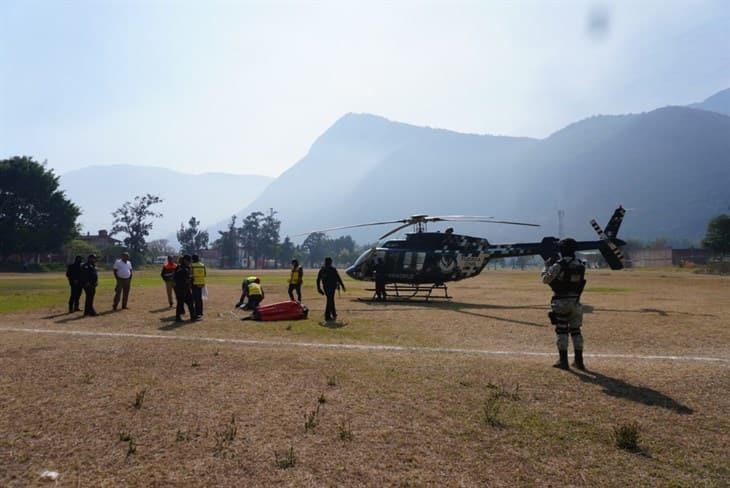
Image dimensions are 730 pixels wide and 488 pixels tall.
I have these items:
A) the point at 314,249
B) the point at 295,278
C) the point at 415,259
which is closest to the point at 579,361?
the point at 295,278

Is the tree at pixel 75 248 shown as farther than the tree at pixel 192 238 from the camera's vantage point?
No

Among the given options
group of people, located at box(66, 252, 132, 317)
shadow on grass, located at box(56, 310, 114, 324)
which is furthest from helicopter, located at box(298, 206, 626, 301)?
shadow on grass, located at box(56, 310, 114, 324)

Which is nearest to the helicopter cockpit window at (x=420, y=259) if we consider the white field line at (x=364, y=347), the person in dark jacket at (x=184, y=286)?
the person in dark jacket at (x=184, y=286)

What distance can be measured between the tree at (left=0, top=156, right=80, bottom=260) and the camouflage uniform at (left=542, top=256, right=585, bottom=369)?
290 feet

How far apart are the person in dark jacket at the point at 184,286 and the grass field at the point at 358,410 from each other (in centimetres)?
318

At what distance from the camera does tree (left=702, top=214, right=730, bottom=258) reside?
79312 millimetres

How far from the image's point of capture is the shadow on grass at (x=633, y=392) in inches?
257

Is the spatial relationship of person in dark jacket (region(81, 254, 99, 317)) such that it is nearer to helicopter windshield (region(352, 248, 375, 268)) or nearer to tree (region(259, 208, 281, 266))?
helicopter windshield (region(352, 248, 375, 268))

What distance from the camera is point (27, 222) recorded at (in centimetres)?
7975

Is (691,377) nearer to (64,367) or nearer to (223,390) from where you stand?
(223,390)

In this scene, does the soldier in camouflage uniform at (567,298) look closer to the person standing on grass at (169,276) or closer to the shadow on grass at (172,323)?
the shadow on grass at (172,323)

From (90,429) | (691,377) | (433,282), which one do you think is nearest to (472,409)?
(691,377)

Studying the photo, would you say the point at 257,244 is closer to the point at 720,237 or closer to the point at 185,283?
the point at 720,237

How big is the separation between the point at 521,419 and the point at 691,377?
3.89 m
